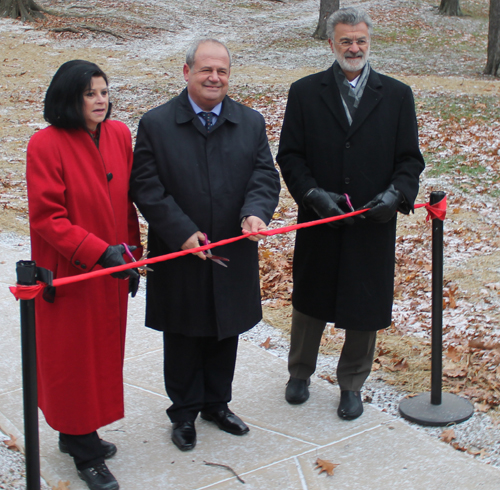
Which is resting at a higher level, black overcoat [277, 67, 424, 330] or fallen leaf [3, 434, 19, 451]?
black overcoat [277, 67, 424, 330]

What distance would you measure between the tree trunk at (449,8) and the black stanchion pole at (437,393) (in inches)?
1009

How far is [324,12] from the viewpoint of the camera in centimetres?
2192

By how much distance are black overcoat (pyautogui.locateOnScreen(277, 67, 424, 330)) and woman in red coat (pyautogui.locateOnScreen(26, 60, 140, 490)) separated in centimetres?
108

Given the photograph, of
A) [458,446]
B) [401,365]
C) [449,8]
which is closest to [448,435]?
[458,446]

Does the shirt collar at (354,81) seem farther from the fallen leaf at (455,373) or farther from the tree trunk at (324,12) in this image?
the tree trunk at (324,12)

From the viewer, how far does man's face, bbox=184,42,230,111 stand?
10.3 feet

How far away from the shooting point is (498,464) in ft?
10.8

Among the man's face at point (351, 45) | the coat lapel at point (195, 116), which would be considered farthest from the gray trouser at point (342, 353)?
the man's face at point (351, 45)

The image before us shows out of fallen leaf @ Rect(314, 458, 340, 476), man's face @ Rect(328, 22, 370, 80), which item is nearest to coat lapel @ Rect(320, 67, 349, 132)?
man's face @ Rect(328, 22, 370, 80)

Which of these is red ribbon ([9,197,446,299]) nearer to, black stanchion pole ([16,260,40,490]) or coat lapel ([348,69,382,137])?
black stanchion pole ([16,260,40,490])

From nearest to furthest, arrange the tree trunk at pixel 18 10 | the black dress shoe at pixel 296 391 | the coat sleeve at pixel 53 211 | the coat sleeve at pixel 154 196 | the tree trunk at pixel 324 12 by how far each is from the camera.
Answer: the coat sleeve at pixel 53 211, the coat sleeve at pixel 154 196, the black dress shoe at pixel 296 391, the tree trunk at pixel 324 12, the tree trunk at pixel 18 10

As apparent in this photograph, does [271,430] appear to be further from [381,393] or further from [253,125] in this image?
[253,125]

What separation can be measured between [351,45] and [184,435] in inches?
91.9

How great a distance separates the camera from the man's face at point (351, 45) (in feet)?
11.4
